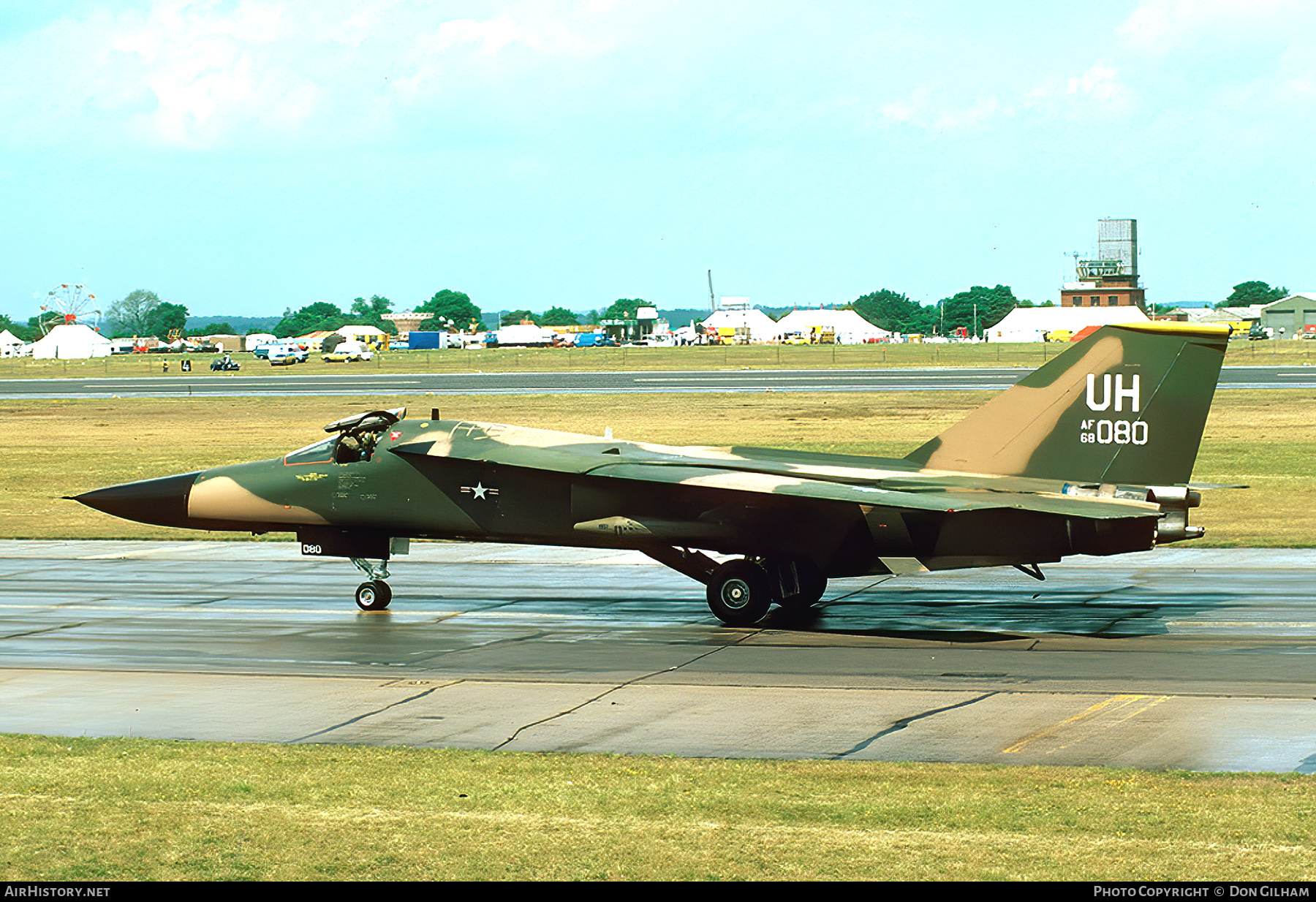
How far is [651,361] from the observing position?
385 feet

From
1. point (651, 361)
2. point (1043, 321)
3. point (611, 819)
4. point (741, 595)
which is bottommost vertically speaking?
point (741, 595)

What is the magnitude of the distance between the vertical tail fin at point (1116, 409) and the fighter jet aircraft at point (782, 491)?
0.07 feet

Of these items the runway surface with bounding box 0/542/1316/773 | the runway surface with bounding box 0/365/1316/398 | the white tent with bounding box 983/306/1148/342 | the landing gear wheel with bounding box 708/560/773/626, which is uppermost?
the white tent with bounding box 983/306/1148/342

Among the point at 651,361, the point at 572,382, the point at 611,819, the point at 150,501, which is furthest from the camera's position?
the point at 651,361

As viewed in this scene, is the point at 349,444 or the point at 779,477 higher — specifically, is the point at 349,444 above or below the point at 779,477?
above

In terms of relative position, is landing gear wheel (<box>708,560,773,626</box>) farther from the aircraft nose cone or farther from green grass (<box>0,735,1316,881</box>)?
the aircraft nose cone

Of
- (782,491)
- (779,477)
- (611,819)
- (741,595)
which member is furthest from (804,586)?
(611,819)

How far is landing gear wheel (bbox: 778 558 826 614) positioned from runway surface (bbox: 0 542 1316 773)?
0.32 metres

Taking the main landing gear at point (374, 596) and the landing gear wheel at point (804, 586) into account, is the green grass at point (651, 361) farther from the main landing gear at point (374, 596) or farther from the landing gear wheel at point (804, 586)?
the main landing gear at point (374, 596)

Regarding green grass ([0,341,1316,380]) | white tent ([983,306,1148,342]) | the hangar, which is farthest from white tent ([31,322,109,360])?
the hangar

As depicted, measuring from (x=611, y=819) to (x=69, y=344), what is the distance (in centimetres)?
19278

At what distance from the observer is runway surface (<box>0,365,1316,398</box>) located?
7381cm

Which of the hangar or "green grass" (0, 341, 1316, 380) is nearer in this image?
"green grass" (0, 341, 1316, 380)

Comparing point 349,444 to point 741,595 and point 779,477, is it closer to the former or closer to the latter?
point 741,595
